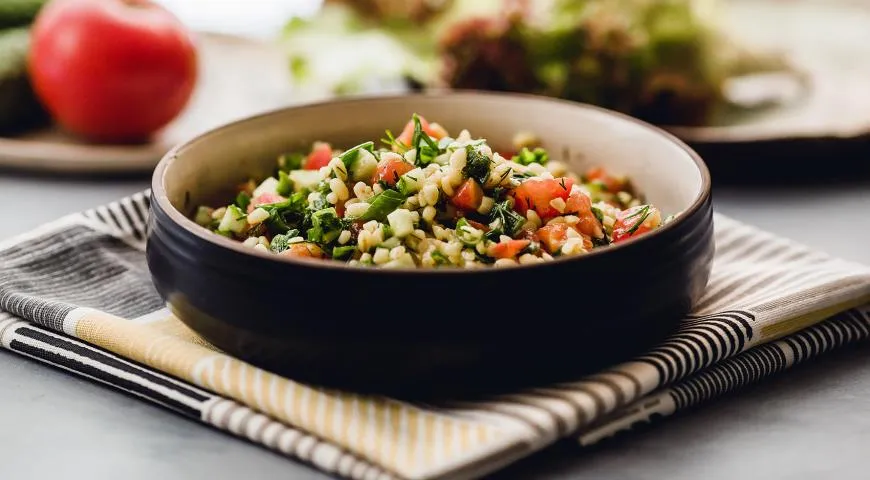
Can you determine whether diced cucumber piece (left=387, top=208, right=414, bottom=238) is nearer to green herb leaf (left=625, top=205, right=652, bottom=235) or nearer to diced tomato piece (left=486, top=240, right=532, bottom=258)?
diced tomato piece (left=486, top=240, right=532, bottom=258)

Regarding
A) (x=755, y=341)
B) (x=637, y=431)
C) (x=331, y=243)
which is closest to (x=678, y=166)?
(x=755, y=341)

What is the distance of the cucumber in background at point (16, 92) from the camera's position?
276cm

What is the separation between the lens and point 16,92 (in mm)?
2779

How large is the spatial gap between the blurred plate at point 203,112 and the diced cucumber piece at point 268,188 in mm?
836

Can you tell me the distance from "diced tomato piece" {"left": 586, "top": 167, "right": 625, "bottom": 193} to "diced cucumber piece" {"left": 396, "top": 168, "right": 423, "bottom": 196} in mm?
468

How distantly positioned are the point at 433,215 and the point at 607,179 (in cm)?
50

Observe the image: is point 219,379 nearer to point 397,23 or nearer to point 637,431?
point 637,431

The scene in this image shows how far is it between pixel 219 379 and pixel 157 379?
0.12m

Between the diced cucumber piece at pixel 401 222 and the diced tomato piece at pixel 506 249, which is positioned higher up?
the diced cucumber piece at pixel 401 222

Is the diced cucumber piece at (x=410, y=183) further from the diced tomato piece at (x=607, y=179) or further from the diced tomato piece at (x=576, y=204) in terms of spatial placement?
the diced tomato piece at (x=607, y=179)

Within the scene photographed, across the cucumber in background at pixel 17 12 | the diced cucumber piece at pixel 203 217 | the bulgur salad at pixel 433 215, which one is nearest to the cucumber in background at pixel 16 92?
the cucumber in background at pixel 17 12

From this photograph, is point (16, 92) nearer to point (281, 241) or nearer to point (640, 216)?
point (281, 241)

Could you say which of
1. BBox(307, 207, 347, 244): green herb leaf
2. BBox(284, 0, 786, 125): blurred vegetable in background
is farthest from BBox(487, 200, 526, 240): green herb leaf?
BBox(284, 0, 786, 125): blurred vegetable in background

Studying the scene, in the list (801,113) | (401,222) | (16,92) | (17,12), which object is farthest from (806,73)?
(17,12)
